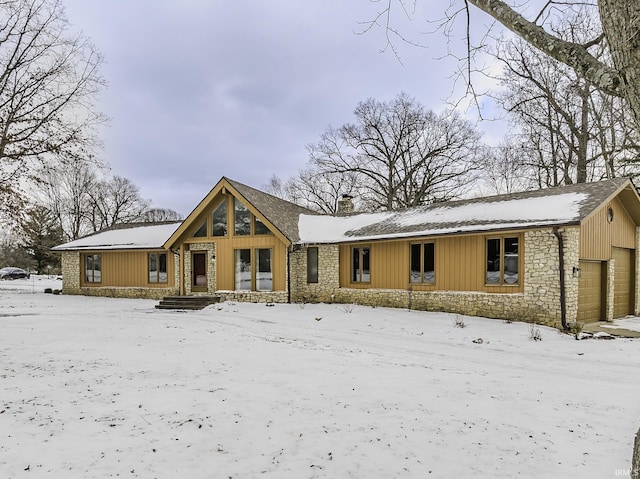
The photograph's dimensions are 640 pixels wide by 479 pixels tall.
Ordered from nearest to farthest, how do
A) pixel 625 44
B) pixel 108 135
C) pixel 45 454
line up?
1. pixel 625 44
2. pixel 45 454
3. pixel 108 135

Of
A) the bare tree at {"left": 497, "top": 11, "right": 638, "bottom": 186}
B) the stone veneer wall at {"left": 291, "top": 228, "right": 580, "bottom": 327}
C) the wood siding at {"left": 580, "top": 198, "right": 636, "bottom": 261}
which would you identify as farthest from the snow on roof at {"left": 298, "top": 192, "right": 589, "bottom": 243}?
the bare tree at {"left": 497, "top": 11, "right": 638, "bottom": 186}

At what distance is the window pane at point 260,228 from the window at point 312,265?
207cm

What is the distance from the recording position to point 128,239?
67.2 feet

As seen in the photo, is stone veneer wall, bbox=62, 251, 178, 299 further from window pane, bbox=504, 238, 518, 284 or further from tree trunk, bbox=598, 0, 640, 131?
tree trunk, bbox=598, 0, 640, 131

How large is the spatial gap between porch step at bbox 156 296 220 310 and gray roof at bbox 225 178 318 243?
4178 mm

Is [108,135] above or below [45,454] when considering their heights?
above

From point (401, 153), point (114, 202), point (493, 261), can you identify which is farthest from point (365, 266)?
point (114, 202)

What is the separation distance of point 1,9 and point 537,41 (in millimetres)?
16447

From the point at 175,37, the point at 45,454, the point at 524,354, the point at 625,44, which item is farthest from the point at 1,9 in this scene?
the point at 524,354

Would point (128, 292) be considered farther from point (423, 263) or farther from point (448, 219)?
point (448, 219)

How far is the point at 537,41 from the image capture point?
2.50m

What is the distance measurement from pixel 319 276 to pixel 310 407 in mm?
11828

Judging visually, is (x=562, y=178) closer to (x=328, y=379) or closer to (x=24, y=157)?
(x=328, y=379)

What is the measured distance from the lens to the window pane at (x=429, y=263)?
43.9 ft
